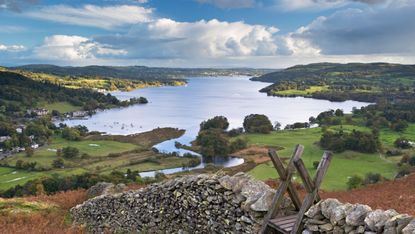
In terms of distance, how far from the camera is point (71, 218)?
1759 centimetres

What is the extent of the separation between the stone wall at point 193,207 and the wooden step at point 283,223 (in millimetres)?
405

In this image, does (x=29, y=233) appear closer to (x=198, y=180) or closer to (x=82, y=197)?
(x=198, y=180)

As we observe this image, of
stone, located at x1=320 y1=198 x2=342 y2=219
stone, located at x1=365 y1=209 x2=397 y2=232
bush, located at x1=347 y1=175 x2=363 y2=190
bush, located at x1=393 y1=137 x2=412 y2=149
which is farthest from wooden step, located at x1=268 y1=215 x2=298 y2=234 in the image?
bush, located at x1=393 y1=137 x2=412 y2=149

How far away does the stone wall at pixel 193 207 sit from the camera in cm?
991

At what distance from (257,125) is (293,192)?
11684 cm

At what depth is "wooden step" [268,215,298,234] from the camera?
8.32m

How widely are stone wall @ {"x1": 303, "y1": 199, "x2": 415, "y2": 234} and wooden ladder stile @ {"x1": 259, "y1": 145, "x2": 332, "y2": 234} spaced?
23cm

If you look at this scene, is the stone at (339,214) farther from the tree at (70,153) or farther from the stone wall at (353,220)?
the tree at (70,153)

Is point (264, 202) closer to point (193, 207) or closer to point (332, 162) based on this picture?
point (193, 207)

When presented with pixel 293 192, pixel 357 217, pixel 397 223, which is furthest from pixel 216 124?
pixel 397 223

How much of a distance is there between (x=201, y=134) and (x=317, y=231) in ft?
357

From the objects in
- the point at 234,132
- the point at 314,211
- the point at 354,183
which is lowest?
the point at 234,132

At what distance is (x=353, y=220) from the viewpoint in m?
7.25

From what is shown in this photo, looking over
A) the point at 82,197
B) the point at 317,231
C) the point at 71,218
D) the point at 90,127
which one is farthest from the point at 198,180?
the point at 90,127
